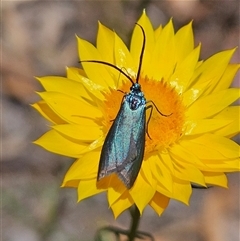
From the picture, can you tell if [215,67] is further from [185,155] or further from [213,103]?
[185,155]

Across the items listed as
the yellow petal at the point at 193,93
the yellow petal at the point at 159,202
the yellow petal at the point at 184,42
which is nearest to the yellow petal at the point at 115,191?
the yellow petal at the point at 159,202

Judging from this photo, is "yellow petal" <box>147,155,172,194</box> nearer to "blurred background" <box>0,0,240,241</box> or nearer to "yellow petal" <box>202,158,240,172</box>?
"yellow petal" <box>202,158,240,172</box>

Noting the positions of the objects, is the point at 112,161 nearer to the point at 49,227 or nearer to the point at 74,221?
the point at 49,227

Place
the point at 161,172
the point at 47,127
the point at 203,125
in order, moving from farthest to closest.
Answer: the point at 47,127
the point at 203,125
the point at 161,172

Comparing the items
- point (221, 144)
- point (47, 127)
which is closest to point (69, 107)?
point (221, 144)

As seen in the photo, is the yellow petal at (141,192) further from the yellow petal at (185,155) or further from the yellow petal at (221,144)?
the yellow petal at (221,144)

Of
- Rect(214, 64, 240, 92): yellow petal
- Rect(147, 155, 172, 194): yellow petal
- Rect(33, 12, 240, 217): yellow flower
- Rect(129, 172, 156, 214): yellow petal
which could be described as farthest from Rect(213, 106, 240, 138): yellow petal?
Rect(129, 172, 156, 214): yellow petal
